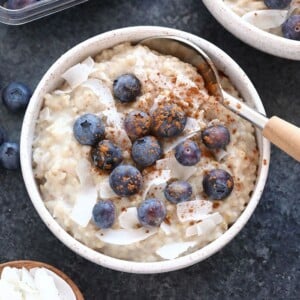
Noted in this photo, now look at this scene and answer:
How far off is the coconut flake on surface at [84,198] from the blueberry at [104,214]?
3 cm

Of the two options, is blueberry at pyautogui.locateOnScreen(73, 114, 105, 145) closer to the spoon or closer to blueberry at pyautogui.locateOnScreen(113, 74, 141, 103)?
blueberry at pyautogui.locateOnScreen(113, 74, 141, 103)

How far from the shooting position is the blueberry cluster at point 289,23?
2178mm

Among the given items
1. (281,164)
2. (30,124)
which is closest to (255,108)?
(281,164)

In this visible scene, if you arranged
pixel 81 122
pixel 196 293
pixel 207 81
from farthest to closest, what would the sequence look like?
pixel 196 293, pixel 207 81, pixel 81 122

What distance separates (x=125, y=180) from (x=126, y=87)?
0.84 ft

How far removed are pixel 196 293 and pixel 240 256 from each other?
175mm

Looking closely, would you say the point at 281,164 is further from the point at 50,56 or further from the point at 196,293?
the point at 50,56

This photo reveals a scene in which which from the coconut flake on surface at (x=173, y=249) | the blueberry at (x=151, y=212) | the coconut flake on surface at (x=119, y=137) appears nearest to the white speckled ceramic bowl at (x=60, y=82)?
the coconut flake on surface at (x=173, y=249)

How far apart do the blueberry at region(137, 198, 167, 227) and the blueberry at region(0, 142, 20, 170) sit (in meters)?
0.49

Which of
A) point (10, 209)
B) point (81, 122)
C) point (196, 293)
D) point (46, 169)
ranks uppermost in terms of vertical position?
point (81, 122)

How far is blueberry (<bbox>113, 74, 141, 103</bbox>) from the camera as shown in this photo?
2.06 m

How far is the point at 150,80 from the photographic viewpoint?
2.11 m

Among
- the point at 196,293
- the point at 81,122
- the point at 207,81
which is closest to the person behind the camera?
the point at 81,122

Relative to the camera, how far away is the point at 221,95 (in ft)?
7.00
